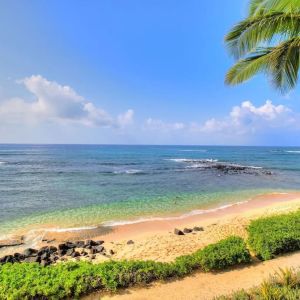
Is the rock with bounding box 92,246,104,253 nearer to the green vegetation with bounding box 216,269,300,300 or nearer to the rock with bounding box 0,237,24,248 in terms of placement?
the rock with bounding box 0,237,24,248

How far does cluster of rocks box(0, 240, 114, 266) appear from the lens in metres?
9.44

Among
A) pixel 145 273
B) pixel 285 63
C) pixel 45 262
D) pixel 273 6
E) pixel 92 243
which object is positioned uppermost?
pixel 273 6

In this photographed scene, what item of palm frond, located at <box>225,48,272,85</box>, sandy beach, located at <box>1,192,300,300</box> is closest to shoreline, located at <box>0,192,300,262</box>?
sandy beach, located at <box>1,192,300,300</box>

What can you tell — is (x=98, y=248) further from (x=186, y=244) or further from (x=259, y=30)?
(x=259, y=30)

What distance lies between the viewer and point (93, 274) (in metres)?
5.97

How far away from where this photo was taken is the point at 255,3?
8.35m

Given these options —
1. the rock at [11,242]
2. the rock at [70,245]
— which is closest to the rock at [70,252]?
the rock at [70,245]

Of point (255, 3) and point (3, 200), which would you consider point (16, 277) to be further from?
point (3, 200)

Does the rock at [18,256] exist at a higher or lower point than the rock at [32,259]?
lower

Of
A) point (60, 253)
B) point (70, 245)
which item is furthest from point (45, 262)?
point (70, 245)

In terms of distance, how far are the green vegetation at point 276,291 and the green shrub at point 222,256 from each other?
146 centimetres

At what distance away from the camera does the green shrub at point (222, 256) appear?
265 inches

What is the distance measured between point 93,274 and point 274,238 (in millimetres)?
5124

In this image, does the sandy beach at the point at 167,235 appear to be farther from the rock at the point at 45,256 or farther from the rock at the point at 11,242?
the rock at the point at 45,256
